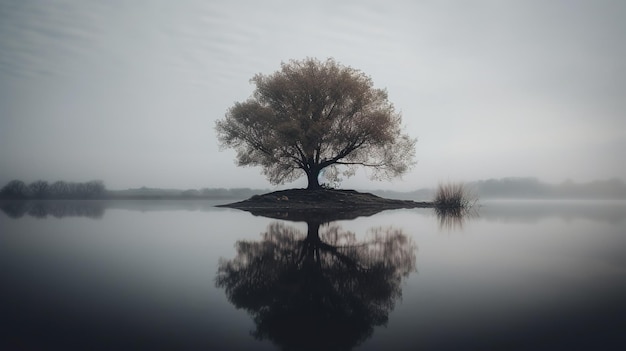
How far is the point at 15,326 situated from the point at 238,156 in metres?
27.0

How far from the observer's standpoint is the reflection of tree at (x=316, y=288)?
2.57 m

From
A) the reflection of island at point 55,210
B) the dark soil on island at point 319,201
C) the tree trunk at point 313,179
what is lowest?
the reflection of island at point 55,210

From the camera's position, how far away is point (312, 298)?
330cm

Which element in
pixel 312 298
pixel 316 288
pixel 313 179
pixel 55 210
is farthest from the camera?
pixel 313 179

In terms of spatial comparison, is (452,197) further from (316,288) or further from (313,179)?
(316,288)

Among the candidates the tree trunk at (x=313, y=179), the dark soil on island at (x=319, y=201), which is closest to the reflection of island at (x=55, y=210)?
the dark soil on island at (x=319, y=201)

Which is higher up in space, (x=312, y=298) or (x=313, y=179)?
(x=313, y=179)

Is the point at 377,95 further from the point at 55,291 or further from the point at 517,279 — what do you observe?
the point at 55,291

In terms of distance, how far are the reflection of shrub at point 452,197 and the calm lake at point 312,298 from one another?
18.1 m

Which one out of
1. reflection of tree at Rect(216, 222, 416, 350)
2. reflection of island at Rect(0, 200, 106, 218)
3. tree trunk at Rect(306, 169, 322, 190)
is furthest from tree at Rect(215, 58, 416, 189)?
reflection of tree at Rect(216, 222, 416, 350)

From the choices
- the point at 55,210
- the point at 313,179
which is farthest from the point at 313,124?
the point at 55,210

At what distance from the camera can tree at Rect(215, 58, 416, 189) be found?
26.1 m

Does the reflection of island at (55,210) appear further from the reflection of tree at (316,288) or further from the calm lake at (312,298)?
the reflection of tree at (316,288)

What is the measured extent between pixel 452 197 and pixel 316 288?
75.5ft
